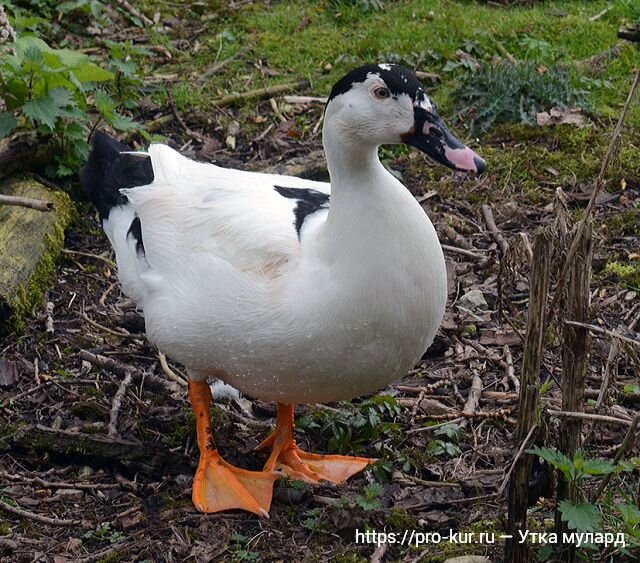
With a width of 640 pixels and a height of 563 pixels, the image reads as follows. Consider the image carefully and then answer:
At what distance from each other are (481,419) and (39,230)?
8.54 feet

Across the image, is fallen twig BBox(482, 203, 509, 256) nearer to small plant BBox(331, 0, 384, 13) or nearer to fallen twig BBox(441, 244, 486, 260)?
fallen twig BBox(441, 244, 486, 260)

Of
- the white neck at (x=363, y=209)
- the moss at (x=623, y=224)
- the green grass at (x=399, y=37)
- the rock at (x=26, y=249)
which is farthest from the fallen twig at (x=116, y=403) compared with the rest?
the green grass at (x=399, y=37)

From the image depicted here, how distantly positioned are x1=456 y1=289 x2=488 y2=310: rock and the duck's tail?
1789 millimetres

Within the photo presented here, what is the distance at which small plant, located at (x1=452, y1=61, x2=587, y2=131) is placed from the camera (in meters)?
7.12

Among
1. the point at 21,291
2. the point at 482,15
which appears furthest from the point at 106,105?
the point at 482,15

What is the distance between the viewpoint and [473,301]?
18.5 feet

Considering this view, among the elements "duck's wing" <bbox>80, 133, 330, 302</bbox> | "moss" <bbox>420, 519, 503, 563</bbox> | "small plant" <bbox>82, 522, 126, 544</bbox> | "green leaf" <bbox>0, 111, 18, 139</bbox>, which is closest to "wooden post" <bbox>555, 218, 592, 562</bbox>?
"moss" <bbox>420, 519, 503, 563</bbox>

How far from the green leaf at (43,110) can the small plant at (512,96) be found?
2.78m

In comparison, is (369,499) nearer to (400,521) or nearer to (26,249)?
(400,521)

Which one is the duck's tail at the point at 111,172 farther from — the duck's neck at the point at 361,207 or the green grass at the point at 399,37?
the green grass at the point at 399,37

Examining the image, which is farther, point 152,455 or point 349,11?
point 349,11

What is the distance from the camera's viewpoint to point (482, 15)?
8523 millimetres

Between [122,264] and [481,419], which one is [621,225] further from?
[122,264]

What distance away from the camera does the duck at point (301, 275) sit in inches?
148
